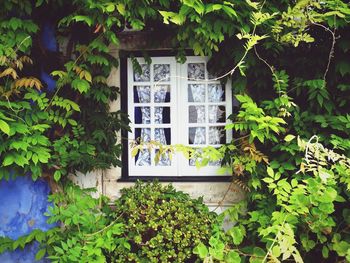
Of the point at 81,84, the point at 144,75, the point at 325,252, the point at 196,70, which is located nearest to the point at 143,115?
the point at 144,75

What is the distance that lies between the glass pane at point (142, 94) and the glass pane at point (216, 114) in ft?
2.29

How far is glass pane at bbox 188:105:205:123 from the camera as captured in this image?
4.69 metres

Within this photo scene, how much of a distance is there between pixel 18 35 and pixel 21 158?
45.4 inches

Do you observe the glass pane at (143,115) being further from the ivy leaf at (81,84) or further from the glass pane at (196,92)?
the ivy leaf at (81,84)

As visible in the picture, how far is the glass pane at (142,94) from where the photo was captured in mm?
4734

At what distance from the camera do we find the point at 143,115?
15.6ft

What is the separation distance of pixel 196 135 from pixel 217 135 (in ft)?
0.75

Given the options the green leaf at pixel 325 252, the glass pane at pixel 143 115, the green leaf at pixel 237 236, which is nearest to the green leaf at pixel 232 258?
the green leaf at pixel 237 236

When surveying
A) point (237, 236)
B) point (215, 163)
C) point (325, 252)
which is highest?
point (215, 163)

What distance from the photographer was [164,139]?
4715mm

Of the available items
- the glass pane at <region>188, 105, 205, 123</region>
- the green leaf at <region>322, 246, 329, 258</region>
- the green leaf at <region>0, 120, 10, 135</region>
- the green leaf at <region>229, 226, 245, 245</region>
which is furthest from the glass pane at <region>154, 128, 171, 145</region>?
the green leaf at <region>322, 246, 329, 258</region>

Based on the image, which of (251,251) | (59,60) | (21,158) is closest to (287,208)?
(251,251)

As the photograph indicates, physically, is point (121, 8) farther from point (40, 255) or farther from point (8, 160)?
point (40, 255)

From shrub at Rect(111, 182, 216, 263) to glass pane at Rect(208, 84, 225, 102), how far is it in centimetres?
121
